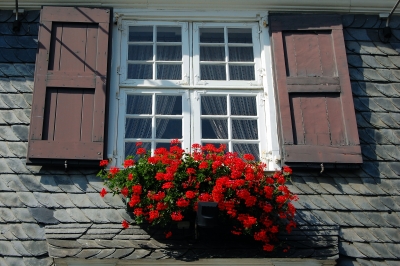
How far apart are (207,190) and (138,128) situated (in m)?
1.24

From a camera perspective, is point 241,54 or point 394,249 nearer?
point 394,249

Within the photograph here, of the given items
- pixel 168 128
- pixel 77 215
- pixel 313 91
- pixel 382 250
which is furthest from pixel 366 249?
pixel 77 215

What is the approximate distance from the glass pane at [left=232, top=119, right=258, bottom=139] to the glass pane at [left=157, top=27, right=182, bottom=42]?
3.83 ft

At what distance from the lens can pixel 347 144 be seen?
20.7 ft

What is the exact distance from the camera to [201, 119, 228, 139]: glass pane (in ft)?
21.5

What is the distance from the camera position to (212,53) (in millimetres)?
7062

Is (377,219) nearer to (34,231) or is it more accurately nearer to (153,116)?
(153,116)

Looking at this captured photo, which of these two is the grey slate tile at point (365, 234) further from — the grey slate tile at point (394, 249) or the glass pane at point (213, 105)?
the glass pane at point (213, 105)

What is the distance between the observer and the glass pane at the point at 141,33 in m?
7.12

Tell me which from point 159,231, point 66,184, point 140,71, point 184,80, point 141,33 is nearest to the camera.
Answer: point 159,231

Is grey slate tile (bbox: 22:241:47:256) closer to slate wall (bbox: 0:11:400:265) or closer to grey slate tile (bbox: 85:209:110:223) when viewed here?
slate wall (bbox: 0:11:400:265)

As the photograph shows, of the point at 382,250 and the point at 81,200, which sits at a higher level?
the point at 81,200

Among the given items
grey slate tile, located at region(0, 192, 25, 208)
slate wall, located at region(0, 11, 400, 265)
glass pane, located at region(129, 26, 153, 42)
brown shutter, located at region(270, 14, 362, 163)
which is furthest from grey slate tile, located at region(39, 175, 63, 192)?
brown shutter, located at region(270, 14, 362, 163)

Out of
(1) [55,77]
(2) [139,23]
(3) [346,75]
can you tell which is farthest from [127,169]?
(3) [346,75]
